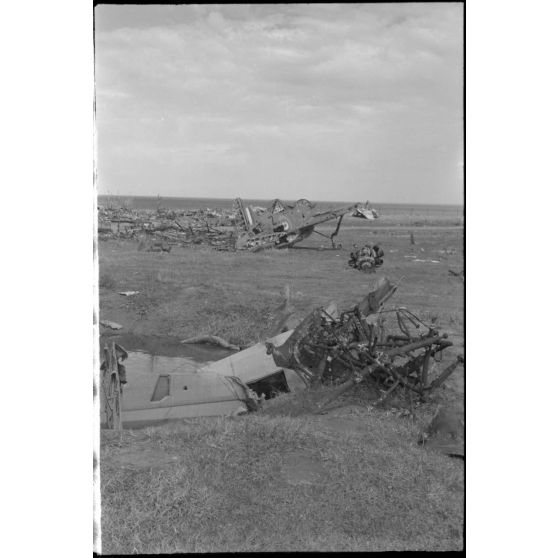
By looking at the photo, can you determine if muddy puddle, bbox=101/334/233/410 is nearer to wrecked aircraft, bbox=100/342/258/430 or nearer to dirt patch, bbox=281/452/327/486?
wrecked aircraft, bbox=100/342/258/430

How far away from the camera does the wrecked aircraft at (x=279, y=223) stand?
3.78 metres

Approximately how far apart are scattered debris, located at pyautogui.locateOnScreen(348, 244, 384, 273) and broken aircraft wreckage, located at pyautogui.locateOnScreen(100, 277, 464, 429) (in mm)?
148

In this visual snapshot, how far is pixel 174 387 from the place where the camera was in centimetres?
371

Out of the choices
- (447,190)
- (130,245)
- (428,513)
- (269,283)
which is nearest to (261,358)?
(269,283)

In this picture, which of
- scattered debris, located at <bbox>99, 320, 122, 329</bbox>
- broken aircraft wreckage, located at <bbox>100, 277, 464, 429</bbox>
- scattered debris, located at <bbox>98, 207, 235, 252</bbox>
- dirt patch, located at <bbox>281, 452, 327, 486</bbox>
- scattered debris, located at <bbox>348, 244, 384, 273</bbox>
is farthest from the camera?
scattered debris, located at <bbox>348, 244, 384, 273</bbox>

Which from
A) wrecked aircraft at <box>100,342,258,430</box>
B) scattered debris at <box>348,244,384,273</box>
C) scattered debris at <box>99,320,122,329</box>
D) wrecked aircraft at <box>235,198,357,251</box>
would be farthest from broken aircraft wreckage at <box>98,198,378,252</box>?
wrecked aircraft at <box>100,342,258,430</box>

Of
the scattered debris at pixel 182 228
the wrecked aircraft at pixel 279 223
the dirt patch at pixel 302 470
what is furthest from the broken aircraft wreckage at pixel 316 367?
the scattered debris at pixel 182 228

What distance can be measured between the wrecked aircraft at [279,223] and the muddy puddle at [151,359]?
83cm

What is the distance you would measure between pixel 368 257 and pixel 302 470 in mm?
1585

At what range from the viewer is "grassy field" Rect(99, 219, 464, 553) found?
3086mm

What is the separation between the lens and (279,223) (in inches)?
151

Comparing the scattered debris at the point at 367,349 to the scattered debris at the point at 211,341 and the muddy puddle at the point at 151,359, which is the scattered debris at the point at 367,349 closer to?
the scattered debris at the point at 211,341

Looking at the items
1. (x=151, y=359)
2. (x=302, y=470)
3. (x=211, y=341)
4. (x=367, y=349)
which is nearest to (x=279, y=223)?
(x=211, y=341)

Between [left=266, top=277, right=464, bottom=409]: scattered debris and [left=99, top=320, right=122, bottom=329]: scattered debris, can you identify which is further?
[left=266, top=277, right=464, bottom=409]: scattered debris
